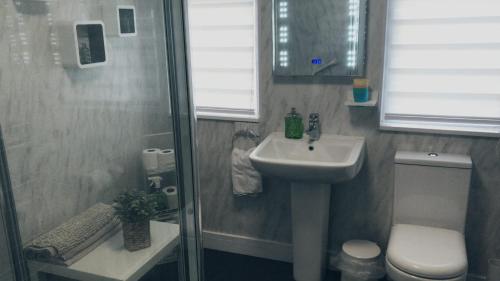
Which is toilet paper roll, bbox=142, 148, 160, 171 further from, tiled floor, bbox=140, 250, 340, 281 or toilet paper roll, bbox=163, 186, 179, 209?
tiled floor, bbox=140, 250, 340, 281

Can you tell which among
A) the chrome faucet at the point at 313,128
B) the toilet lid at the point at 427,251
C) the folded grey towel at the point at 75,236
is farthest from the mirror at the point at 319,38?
the folded grey towel at the point at 75,236

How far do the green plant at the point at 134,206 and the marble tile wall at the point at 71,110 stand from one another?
0.03 meters

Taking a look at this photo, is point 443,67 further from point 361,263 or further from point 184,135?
point 184,135

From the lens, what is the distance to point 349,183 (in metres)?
2.67

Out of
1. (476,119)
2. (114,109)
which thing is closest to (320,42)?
(476,119)

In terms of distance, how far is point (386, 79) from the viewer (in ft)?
8.18

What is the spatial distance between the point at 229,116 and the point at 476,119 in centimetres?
144

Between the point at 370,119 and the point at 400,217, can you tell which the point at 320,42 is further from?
the point at 400,217

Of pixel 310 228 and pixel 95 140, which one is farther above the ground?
pixel 95 140

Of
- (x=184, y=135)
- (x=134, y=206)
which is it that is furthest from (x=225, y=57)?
(x=134, y=206)

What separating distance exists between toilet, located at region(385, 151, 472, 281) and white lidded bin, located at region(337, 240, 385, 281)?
22 cm

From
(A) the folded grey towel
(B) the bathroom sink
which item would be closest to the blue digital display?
(B) the bathroom sink

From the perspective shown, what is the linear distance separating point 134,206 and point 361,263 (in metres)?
1.48

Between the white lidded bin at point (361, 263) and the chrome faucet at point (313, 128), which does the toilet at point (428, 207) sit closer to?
the white lidded bin at point (361, 263)
